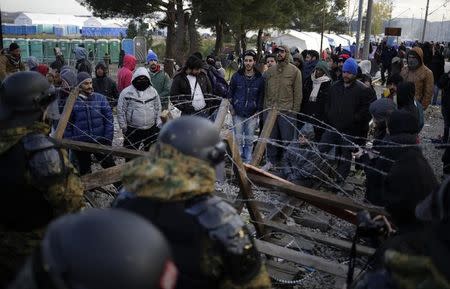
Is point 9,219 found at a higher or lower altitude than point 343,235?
higher

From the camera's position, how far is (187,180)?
1.92 m

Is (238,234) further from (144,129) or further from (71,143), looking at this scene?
(144,129)

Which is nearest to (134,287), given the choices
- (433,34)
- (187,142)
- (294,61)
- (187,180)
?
(187,180)

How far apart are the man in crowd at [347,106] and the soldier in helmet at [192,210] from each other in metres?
4.48

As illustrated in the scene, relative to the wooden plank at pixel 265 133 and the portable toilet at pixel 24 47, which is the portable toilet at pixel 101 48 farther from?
the wooden plank at pixel 265 133

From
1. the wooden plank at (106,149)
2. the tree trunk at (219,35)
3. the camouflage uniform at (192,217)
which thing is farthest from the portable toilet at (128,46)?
the camouflage uniform at (192,217)

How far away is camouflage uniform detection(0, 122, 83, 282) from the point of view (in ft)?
8.48

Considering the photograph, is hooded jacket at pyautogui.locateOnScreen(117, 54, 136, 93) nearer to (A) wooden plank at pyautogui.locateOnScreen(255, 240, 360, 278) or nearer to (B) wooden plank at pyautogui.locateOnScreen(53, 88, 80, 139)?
(B) wooden plank at pyautogui.locateOnScreen(53, 88, 80, 139)

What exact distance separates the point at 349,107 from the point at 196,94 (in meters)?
2.32

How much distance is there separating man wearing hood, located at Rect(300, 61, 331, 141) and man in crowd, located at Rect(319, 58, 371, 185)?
32.6 inches

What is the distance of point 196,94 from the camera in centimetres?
714

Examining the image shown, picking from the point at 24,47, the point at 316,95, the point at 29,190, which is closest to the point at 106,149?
the point at 29,190

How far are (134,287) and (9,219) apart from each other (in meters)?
1.75

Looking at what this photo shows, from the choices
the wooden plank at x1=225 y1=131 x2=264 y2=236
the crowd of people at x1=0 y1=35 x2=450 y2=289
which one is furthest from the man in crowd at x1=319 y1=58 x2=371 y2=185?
the wooden plank at x1=225 y1=131 x2=264 y2=236
